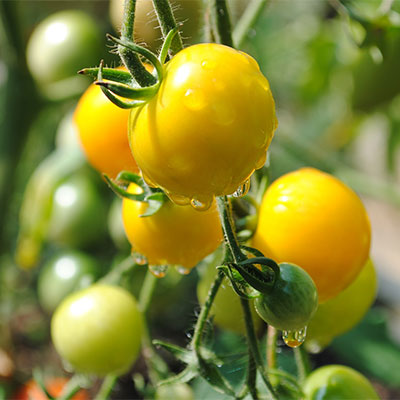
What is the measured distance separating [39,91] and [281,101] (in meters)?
1.13

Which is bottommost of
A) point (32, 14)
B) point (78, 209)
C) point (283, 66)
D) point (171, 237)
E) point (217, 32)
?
point (283, 66)

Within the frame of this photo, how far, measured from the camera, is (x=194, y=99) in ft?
0.92

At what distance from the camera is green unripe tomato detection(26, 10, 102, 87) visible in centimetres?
81

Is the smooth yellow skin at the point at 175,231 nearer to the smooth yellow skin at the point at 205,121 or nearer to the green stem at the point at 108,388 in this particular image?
the smooth yellow skin at the point at 205,121

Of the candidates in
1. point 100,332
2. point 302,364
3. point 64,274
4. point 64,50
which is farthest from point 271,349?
point 64,50

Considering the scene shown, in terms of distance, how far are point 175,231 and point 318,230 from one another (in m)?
0.10

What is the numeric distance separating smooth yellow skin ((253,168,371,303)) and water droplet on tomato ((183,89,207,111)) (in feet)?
0.49

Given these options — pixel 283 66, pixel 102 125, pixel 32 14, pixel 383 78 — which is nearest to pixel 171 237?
pixel 102 125

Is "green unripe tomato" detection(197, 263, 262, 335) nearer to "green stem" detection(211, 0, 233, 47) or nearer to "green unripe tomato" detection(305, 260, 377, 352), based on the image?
"green unripe tomato" detection(305, 260, 377, 352)

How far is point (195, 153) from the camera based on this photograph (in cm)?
28

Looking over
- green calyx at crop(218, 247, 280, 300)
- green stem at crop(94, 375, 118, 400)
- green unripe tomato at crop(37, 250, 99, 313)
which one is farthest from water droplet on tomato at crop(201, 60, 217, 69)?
green unripe tomato at crop(37, 250, 99, 313)

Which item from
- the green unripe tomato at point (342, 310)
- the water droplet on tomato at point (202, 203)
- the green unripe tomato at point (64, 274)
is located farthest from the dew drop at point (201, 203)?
the green unripe tomato at point (64, 274)

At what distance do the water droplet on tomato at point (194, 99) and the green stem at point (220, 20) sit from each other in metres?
0.14

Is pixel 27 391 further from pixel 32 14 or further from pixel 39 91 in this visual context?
pixel 32 14
